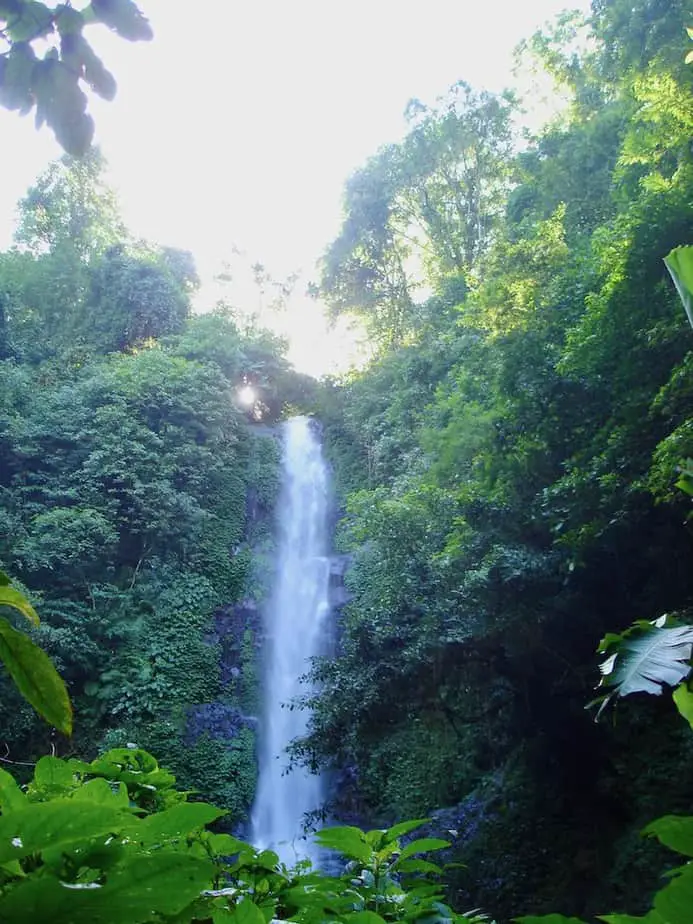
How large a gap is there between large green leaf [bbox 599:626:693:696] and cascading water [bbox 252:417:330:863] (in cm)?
611

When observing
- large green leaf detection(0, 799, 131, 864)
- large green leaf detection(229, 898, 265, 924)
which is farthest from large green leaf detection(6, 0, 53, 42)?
large green leaf detection(229, 898, 265, 924)

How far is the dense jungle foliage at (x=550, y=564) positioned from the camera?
518 centimetres

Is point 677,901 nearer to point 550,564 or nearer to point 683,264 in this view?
point 683,264

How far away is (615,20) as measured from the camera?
30.3ft

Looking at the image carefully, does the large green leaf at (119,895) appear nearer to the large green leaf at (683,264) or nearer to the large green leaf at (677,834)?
the large green leaf at (677,834)

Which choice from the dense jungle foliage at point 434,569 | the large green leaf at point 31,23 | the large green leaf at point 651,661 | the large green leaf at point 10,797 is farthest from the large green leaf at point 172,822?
the large green leaf at point 31,23

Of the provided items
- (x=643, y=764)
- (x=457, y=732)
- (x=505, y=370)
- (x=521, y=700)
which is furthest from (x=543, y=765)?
(x=505, y=370)

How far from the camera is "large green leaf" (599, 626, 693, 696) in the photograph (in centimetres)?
136

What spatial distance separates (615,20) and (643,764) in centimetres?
966

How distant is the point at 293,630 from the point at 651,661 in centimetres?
1098

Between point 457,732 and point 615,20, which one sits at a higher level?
point 615,20

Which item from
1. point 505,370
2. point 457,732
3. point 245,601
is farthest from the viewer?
point 245,601

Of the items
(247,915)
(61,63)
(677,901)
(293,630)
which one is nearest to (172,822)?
(247,915)

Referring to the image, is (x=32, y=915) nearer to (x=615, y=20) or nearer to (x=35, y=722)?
(x=35, y=722)
